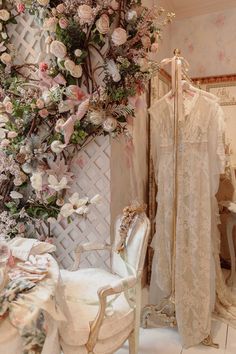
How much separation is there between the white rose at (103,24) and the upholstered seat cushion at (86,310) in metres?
1.39

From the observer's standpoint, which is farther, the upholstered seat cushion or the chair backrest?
the chair backrest

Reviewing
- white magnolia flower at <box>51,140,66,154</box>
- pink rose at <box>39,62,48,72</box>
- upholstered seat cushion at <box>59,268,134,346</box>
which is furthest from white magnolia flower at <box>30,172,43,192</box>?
pink rose at <box>39,62,48,72</box>

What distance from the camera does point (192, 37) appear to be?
3373mm

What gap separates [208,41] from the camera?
3.32 metres

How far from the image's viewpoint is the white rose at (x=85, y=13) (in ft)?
5.94

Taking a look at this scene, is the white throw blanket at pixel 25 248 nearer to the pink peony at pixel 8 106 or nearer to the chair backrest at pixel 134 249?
the chair backrest at pixel 134 249

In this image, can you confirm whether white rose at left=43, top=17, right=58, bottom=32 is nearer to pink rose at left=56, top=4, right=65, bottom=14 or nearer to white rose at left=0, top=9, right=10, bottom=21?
pink rose at left=56, top=4, right=65, bottom=14

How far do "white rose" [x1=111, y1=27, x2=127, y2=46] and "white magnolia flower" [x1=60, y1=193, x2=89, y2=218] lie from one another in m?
0.93

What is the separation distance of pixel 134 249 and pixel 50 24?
1356 mm

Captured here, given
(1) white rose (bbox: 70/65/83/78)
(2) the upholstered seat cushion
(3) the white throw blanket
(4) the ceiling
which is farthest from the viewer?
(4) the ceiling

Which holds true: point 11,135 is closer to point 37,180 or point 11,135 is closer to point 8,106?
point 8,106

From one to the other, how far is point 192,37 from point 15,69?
195 centimetres

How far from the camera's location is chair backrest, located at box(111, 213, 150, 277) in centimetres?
171

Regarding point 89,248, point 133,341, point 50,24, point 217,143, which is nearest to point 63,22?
point 50,24
